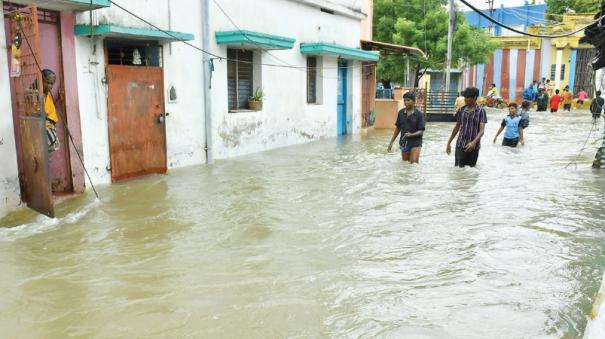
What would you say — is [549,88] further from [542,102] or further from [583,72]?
[542,102]

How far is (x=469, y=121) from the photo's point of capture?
8406 mm

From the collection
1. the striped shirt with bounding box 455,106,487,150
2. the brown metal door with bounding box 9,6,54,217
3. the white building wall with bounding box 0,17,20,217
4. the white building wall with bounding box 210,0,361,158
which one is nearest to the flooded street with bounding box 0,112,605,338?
the white building wall with bounding box 0,17,20,217

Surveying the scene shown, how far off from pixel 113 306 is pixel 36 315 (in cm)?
53

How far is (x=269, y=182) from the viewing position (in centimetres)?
902

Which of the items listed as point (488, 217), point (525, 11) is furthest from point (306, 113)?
point (525, 11)

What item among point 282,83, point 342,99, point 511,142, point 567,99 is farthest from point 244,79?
point 567,99

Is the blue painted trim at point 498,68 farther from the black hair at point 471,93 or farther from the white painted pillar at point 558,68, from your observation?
the black hair at point 471,93

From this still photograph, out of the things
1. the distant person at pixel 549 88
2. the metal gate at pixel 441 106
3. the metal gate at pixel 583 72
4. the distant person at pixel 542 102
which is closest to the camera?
the metal gate at pixel 441 106

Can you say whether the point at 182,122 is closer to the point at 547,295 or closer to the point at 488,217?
the point at 488,217

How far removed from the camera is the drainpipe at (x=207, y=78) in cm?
1027

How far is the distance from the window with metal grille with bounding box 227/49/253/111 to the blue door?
5.03 metres

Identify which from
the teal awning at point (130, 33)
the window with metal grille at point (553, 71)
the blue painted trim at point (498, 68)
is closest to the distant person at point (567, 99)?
the window with metal grille at point (553, 71)

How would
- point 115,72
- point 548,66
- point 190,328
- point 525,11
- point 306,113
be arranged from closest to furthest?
point 190,328 → point 115,72 → point 306,113 → point 548,66 → point 525,11

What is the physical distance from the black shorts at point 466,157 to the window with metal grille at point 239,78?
5132 millimetres
